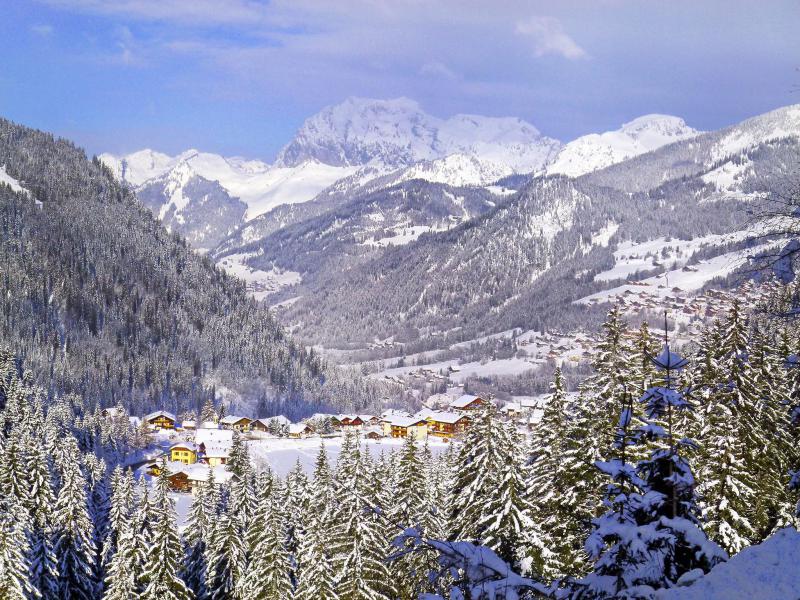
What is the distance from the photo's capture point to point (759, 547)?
596 centimetres

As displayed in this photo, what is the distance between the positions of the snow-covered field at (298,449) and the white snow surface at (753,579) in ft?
304

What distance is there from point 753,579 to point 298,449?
111m

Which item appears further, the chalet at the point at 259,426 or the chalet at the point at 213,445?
the chalet at the point at 259,426

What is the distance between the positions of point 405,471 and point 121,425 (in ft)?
323

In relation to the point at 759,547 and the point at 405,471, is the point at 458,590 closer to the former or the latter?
the point at 759,547

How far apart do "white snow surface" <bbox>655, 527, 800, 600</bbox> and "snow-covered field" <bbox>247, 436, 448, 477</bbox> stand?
304 feet

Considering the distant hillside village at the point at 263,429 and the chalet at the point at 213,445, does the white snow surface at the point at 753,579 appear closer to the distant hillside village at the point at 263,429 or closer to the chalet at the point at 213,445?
the distant hillside village at the point at 263,429

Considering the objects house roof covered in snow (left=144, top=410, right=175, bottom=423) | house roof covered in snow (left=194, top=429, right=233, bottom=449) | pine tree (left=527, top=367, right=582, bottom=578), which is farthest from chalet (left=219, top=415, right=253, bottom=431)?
pine tree (left=527, top=367, right=582, bottom=578)

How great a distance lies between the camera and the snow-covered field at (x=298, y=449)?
99688 millimetres

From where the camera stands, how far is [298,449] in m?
112

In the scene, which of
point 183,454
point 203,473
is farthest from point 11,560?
point 183,454

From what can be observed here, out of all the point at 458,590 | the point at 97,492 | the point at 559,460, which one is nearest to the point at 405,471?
the point at 559,460

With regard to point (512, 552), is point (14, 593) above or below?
below

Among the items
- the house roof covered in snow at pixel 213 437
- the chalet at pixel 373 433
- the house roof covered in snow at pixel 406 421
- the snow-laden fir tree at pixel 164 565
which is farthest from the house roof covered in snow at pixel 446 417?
the snow-laden fir tree at pixel 164 565
